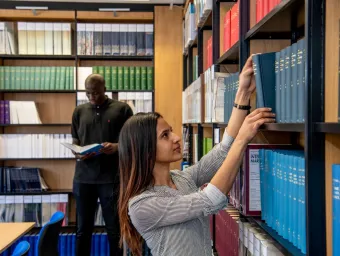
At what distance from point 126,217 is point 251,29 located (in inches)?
35.3

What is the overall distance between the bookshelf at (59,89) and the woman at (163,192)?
3051 millimetres

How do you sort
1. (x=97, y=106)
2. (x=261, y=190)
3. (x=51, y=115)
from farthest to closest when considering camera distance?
(x=51, y=115)
(x=97, y=106)
(x=261, y=190)

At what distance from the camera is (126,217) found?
1526mm

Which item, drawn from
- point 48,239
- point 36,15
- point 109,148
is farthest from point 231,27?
point 36,15

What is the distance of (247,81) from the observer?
1.63 metres

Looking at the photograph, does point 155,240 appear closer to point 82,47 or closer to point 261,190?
point 261,190

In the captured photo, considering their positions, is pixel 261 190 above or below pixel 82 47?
below

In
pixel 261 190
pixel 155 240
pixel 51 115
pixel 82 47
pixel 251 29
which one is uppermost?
pixel 82 47

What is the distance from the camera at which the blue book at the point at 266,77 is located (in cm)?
144

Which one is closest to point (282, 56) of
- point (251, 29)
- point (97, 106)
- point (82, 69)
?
point (251, 29)

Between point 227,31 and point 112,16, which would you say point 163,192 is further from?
point 112,16

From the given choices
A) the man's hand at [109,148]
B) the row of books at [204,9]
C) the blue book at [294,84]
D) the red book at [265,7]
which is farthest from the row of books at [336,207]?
the man's hand at [109,148]

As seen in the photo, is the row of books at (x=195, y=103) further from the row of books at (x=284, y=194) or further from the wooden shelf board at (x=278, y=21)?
the row of books at (x=284, y=194)

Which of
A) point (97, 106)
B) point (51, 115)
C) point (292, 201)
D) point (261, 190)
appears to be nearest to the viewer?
point (292, 201)
